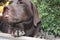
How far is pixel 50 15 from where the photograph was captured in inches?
86.4

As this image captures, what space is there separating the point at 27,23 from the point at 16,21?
0.32ft

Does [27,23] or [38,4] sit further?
[38,4]

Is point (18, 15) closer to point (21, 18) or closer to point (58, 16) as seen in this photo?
point (21, 18)

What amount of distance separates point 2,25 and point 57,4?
0.75 metres

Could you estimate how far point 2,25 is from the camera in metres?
1.68

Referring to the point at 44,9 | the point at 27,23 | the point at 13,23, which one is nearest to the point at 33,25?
the point at 27,23

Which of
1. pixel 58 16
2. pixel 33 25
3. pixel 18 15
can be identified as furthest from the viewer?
pixel 58 16

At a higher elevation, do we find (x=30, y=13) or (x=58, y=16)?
(x=30, y=13)

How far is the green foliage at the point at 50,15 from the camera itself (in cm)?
217

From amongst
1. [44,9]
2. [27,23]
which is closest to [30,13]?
[27,23]

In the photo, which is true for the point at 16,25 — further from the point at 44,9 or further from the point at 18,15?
the point at 44,9

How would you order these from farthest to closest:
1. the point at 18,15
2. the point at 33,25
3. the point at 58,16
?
the point at 58,16 → the point at 33,25 → the point at 18,15

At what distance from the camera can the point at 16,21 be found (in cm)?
154

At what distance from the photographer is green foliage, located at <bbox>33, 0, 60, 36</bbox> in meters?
2.17
